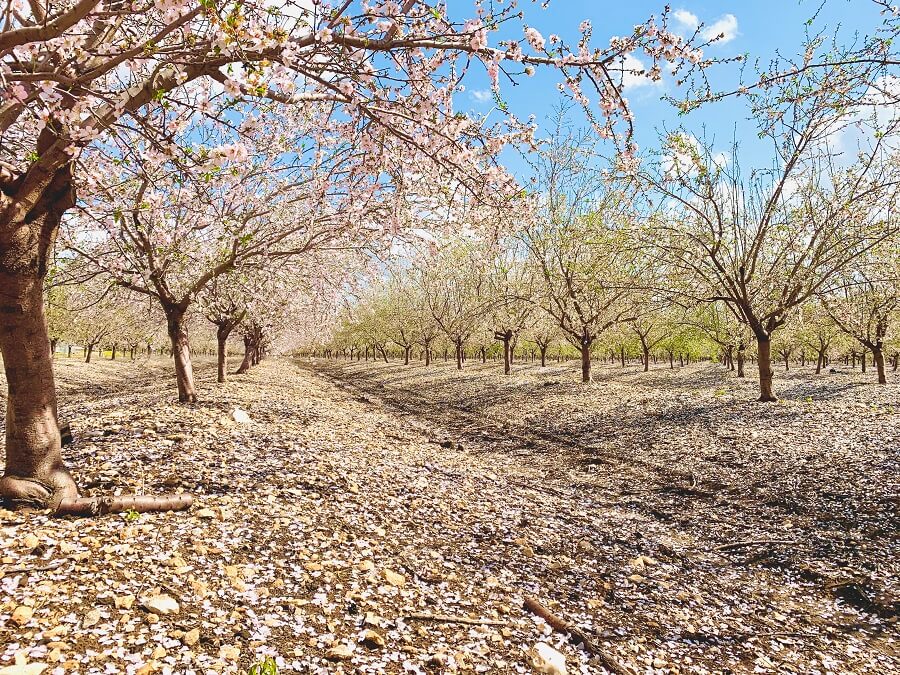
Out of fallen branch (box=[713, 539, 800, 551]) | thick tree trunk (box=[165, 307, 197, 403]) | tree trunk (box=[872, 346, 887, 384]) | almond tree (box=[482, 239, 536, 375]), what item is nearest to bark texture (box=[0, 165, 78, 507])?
thick tree trunk (box=[165, 307, 197, 403])

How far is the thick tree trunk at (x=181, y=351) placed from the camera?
46.8 feet

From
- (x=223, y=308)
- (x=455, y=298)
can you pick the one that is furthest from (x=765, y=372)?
(x=455, y=298)

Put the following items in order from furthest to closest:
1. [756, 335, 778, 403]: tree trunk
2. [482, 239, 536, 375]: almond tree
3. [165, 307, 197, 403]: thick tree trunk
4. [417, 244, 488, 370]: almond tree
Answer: [417, 244, 488, 370]: almond tree < [482, 239, 536, 375]: almond tree < [756, 335, 778, 403]: tree trunk < [165, 307, 197, 403]: thick tree trunk

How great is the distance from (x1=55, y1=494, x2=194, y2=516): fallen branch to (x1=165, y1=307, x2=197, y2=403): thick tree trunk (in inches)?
365

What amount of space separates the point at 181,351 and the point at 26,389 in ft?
30.8

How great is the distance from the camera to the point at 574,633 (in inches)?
195

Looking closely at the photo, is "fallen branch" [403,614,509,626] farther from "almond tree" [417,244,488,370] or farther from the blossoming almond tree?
"almond tree" [417,244,488,370]

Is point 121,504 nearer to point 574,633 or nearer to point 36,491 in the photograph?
point 36,491

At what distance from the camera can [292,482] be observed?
8.32 meters

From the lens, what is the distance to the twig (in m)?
4.24

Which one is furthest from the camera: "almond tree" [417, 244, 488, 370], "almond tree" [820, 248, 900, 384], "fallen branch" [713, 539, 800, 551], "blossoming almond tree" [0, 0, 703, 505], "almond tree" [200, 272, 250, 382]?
"almond tree" [417, 244, 488, 370]

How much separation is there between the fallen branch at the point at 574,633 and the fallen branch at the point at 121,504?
4.69 metres

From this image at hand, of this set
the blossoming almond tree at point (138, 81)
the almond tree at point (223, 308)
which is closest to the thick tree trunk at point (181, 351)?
the almond tree at point (223, 308)

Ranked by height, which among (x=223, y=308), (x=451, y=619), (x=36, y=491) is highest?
(x=223, y=308)
